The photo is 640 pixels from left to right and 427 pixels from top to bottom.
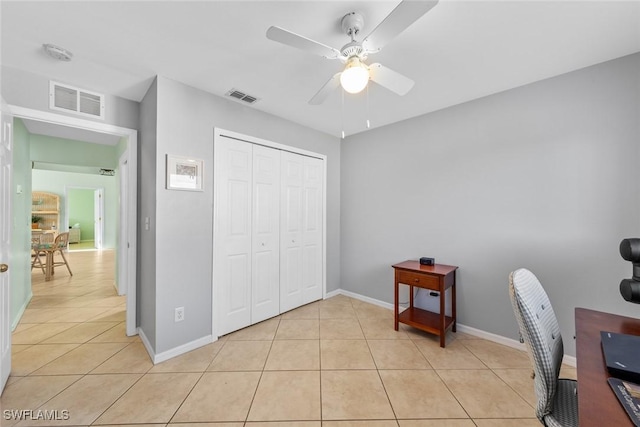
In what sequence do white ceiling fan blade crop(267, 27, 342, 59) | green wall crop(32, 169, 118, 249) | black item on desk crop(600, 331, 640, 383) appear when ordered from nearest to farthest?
1. black item on desk crop(600, 331, 640, 383)
2. white ceiling fan blade crop(267, 27, 342, 59)
3. green wall crop(32, 169, 118, 249)

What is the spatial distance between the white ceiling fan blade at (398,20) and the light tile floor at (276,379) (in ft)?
7.22

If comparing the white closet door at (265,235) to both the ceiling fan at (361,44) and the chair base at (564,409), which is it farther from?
the chair base at (564,409)

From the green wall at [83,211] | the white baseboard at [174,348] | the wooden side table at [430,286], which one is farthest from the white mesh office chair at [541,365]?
the green wall at [83,211]

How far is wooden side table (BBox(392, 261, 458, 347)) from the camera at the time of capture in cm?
232

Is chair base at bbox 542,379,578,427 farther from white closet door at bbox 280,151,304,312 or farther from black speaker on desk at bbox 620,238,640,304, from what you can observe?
white closet door at bbox 280,151,304,312

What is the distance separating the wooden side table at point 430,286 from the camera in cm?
232

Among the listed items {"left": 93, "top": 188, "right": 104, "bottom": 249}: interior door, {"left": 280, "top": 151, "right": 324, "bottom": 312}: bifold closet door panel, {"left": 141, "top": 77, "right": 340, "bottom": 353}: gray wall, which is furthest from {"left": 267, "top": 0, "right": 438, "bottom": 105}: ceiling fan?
{"left": 93, "top": 188, "right": 104, "bottom": 249}: interior door

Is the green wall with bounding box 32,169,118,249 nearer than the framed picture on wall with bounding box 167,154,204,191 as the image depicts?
No

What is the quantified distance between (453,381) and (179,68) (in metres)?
3.30

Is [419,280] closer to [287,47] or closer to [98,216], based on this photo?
[287,47]

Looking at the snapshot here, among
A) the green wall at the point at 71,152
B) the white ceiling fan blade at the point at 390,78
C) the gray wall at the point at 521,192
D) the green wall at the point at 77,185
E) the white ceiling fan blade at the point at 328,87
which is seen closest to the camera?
the white ceiling fan blade at the point at 390,78

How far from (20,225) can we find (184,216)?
238 cm

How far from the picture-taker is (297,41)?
1287 millimetres

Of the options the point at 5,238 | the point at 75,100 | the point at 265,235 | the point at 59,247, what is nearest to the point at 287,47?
the point at 265,235
